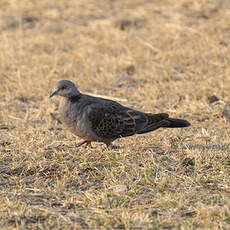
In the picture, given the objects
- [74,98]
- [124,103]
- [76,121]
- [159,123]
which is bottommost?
[124,103]

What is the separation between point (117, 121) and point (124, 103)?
2.64 meters

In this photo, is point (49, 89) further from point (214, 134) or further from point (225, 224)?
point (225, 224)

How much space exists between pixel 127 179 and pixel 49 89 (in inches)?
166

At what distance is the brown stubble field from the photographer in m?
4.02

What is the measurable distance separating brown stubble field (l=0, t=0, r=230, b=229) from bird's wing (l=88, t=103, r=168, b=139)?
173 mm

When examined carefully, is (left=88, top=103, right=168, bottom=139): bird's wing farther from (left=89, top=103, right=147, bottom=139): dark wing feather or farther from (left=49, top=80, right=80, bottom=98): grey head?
(left=49, top=80, right=80, bottom=98): grey head

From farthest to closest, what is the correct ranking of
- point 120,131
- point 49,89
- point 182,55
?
point 182,55
point 49,89
point 120,131

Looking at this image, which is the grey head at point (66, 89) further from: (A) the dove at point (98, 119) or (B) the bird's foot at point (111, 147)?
(B) the bird's foot at point (111, 147)

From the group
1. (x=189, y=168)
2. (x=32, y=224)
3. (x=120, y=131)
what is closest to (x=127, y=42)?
(x=120, y=131)

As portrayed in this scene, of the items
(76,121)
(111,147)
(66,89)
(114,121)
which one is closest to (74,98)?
(66,89)

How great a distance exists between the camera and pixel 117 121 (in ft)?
17.9

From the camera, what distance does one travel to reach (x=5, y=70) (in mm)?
9477

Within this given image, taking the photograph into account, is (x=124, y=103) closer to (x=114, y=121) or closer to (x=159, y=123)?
(x=159, y=123)

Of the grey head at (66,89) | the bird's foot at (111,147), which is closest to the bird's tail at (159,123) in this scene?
the bird's foot at (111,147)
